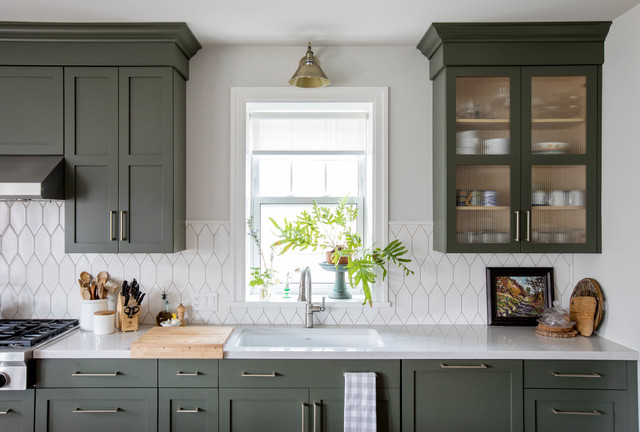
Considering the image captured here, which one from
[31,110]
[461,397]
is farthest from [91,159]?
[461,397]

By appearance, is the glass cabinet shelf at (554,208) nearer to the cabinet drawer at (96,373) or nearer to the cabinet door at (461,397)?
the cabinet door at (461,397)

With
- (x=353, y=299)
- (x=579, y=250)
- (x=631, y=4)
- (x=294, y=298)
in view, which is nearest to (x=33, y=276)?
(x=294, y=298)

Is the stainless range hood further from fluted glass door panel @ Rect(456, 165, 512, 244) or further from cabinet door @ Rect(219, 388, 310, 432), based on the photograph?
fluted glass door panel @ Rect(456, 165, 512, 244)

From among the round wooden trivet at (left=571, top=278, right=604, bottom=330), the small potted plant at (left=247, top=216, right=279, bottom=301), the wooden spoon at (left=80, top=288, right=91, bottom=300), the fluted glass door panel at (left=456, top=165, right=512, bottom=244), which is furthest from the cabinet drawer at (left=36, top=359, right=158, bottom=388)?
the round wooden trivet at (left=571, top=278, right=604, bottom=330)

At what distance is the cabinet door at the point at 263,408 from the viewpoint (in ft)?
6.57

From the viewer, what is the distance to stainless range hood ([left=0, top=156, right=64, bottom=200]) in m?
2.07

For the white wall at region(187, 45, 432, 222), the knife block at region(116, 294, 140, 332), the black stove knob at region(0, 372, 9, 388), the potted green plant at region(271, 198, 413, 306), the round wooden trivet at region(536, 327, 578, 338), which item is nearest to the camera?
the black stove knob at region(0, 372, 9, 388)

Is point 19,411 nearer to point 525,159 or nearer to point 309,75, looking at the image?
point 309,75

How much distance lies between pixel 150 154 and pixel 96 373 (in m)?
→ 1.16

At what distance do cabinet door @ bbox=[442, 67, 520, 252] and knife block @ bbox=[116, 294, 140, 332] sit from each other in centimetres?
185

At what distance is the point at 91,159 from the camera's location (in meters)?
2.28

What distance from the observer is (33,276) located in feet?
8.32

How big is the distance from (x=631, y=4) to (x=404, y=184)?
1443 millimetres

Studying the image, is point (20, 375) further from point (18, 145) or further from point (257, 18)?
point (257, 18)
